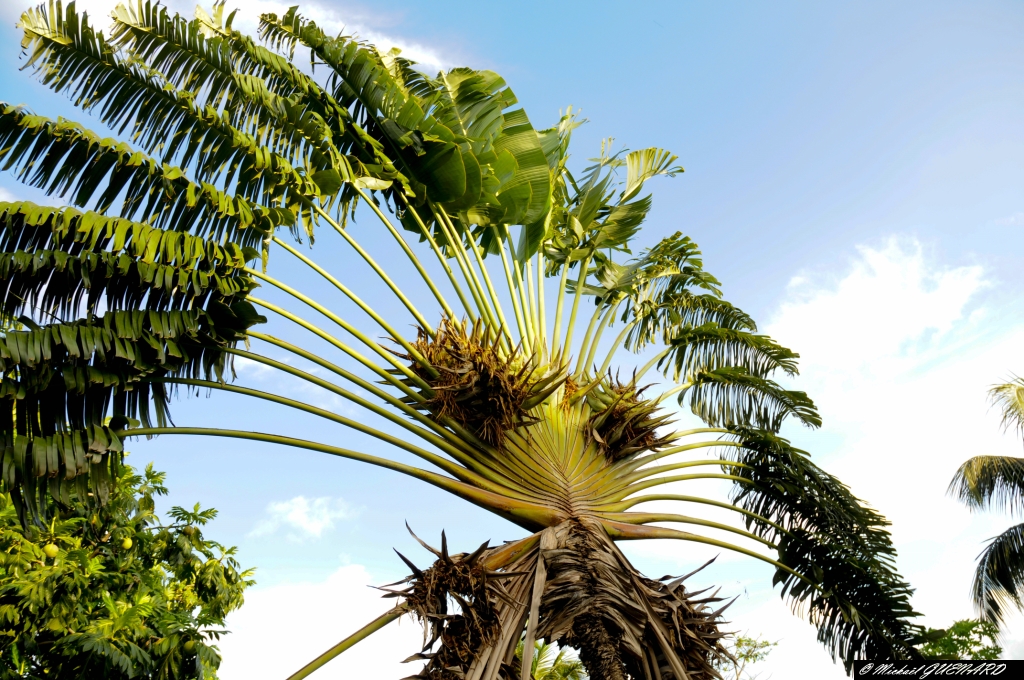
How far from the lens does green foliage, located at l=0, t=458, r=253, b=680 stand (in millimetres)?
7496

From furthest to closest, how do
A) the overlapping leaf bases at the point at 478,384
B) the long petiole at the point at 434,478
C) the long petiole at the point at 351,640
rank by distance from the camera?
the overlapping leaf bases at the point at 478,384 < the long petiole at the point at 434,478 < the long petiole at the point at 351,640

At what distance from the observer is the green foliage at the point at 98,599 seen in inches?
295

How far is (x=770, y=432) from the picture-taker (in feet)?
29.4

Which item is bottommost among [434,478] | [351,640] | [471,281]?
[351,640]

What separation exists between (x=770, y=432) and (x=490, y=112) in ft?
16.4

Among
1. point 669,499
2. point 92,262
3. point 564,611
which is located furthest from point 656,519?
point 92,262

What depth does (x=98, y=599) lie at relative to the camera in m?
8.60

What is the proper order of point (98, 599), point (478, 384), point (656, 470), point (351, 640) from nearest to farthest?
point (351, 640) < point (478, 384) < point (656, 470) < point (98, 599)

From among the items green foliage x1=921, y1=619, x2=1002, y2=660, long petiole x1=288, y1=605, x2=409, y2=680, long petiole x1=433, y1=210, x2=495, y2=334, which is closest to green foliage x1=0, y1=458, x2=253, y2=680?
long petiole x1=288, y1=605, x2=409, y2=680

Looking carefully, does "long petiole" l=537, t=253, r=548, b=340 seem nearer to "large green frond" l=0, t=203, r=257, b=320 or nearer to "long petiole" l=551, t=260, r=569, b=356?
"long petiole" l=551, t=260, r=569, b=356

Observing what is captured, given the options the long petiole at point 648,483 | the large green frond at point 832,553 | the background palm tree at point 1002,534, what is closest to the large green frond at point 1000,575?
the background palm tree at point 1002,534

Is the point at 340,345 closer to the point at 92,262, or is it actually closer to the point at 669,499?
the point at 92,262

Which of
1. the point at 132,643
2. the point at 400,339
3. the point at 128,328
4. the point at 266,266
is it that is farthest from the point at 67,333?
the point at 132,643

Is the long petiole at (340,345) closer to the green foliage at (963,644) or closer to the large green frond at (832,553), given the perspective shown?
the large green frond at (832,553)
